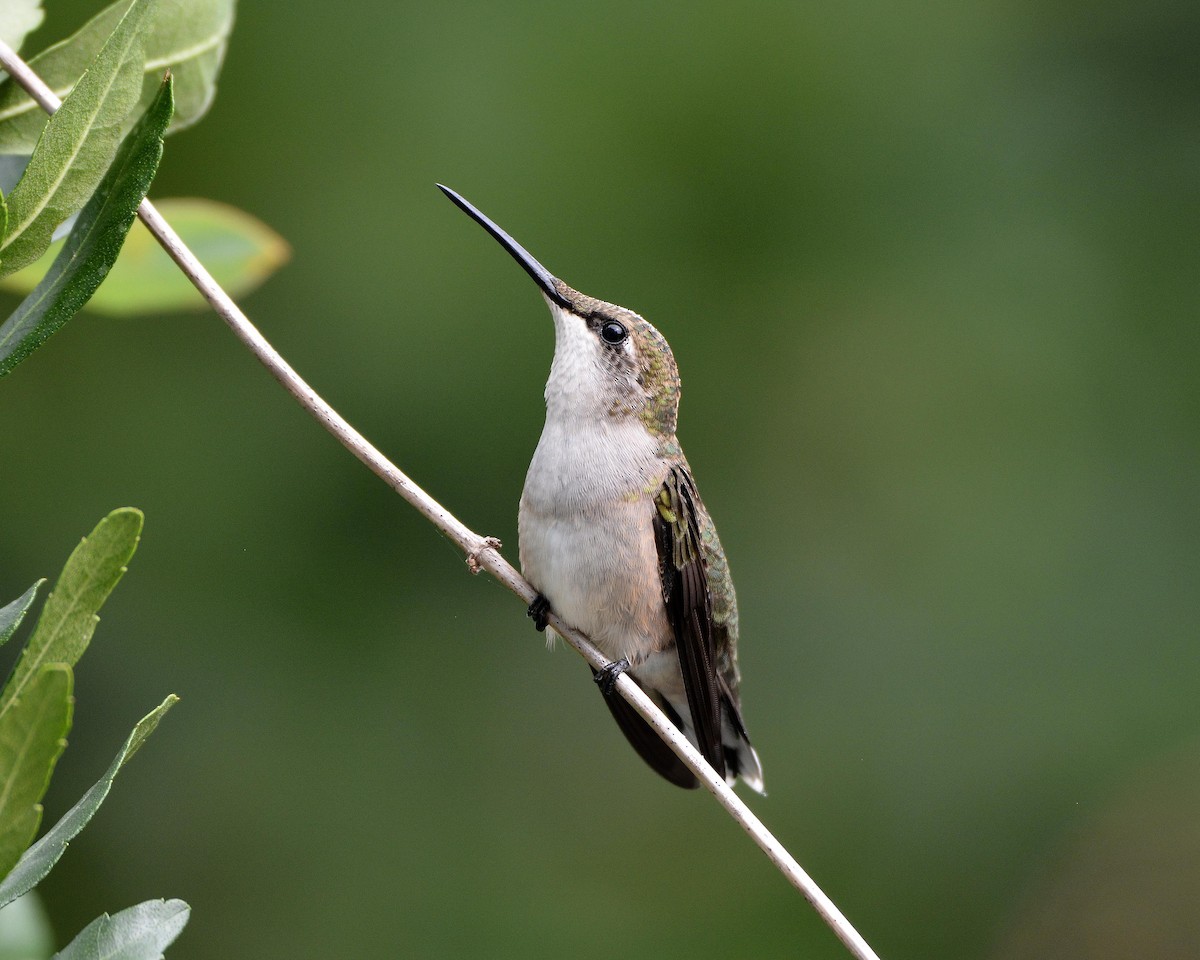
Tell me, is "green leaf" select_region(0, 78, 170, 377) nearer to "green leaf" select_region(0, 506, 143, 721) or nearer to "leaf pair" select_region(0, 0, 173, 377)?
"leaf pair" select_region(0, 0, 173, 377)

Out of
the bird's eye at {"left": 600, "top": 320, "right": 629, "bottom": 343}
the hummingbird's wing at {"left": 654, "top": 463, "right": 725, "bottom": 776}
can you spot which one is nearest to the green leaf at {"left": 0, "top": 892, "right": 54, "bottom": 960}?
the hummingbird's wing at {"left": 654, "top": 463, "right": 725, "bottom": 776}

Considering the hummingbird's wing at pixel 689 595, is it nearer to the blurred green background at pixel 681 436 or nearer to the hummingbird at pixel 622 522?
the hummingbird at pixel 622 522

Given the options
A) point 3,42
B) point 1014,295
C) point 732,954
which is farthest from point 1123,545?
point 3,42

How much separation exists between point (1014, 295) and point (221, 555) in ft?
12.6

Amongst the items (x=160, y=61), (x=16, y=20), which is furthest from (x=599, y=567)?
(x=16, y=20)

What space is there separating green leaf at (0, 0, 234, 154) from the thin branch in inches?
1.8

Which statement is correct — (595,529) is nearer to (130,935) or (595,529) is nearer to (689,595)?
(689,595)

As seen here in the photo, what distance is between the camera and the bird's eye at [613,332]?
2848 mm

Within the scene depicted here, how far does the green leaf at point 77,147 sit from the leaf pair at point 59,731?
295 mm

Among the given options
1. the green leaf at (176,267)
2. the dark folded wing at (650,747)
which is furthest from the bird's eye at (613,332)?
the green leaf at (176,267)

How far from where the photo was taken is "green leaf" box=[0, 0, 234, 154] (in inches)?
49.3

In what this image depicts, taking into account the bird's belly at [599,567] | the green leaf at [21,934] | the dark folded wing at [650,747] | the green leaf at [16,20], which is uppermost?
the green leaf at [16,20]

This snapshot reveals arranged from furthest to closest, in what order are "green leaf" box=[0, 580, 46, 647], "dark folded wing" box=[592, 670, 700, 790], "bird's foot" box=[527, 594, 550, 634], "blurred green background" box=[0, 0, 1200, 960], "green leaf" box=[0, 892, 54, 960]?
"blurred green background" box=[0, 0, 1200, 960] < "dark folded wing" box=[592, 670, 700, 790] < "bird's foot" box=[527, 594, 550, 634] < "green leaf" box=[0, 892, 54, 960] < "green leaf" box=[0, 580, 46, 647]

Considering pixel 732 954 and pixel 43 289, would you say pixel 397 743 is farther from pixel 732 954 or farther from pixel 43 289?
pixel 43 289
